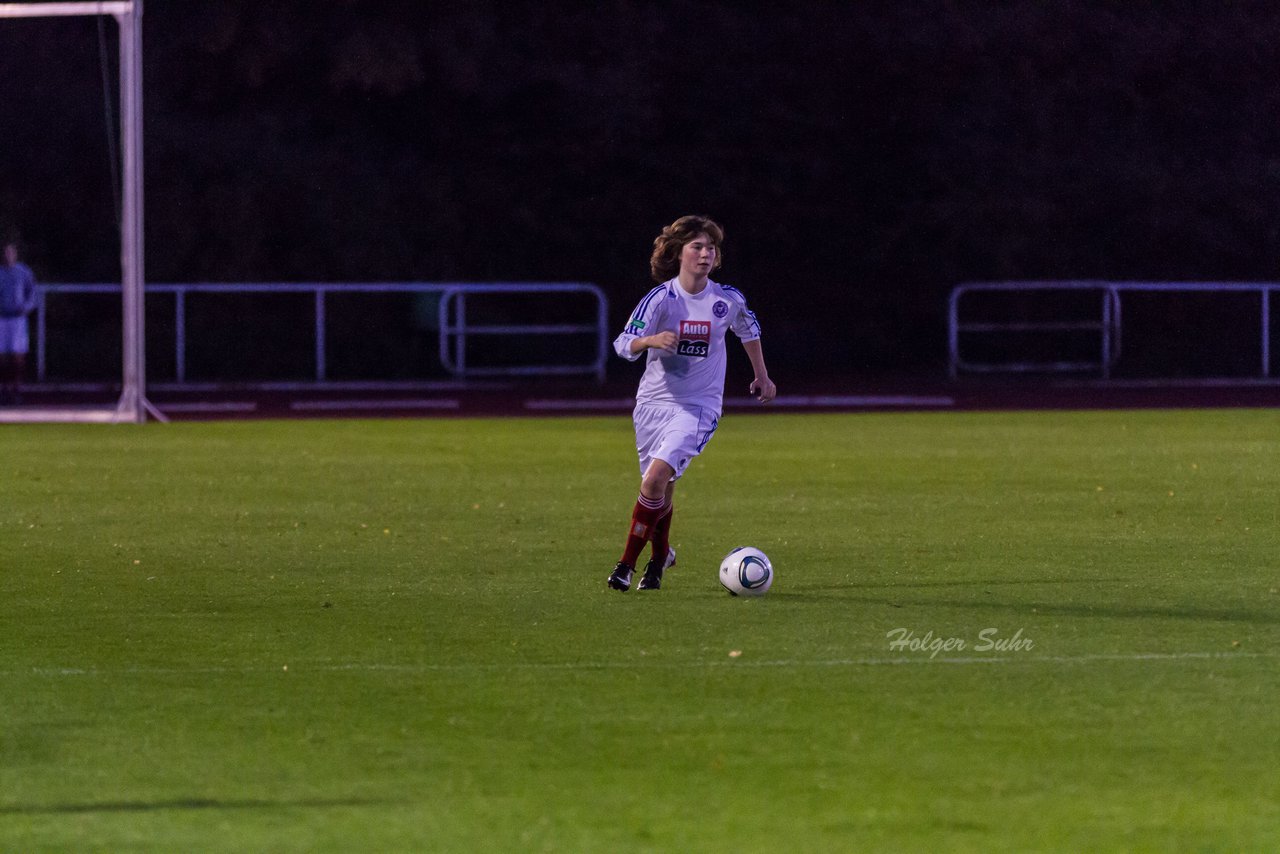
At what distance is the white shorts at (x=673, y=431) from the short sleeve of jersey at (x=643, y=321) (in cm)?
31

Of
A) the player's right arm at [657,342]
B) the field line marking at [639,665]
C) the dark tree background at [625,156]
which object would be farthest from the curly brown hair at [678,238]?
the dark tree background at [625,156]

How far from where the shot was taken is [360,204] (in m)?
36.4

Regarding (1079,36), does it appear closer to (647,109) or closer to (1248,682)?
(647,109)

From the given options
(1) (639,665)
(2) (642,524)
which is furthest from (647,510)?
(1) (639,665)

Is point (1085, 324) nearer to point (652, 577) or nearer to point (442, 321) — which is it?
point (442, 321)

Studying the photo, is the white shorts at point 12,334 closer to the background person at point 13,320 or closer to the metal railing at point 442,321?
the background person at point 13,320

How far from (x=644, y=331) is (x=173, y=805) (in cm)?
496

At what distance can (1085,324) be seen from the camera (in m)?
32.4

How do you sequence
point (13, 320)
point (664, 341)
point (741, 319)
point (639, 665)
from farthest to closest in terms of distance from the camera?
point (13, 320)
point (741, 319)
point (664, 341)
point (639, 665)

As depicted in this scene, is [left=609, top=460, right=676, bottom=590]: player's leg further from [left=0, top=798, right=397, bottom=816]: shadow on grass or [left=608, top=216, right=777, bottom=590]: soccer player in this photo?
[left=0, top=798, right=397, bottom=816]: shadow on grass

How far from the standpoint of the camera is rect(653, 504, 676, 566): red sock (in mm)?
10352

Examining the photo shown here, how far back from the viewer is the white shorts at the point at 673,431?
10320mm

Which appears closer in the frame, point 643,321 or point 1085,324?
point 643,321

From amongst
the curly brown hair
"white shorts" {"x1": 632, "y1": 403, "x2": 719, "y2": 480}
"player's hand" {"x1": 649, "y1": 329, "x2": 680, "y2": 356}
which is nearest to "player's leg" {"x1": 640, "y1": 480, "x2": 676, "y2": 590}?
"white shorts" {"x1": 632, "y1": 403, "x2": 719, "y2": 480}
